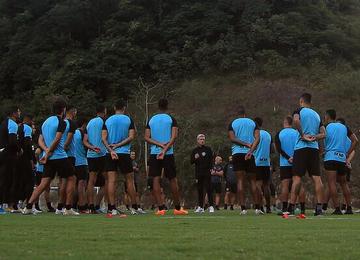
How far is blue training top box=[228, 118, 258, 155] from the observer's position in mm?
14695

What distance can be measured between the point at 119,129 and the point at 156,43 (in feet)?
167

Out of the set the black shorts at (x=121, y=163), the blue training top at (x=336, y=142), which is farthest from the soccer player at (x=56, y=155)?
the blue training top at (x=336, y=142)

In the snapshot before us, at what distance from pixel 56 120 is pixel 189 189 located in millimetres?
22393

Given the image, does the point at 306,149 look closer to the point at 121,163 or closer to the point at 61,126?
the point at 121,163

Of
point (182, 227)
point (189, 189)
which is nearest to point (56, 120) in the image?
point (182, 227)

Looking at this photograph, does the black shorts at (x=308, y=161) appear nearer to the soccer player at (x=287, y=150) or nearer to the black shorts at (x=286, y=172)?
the soccer player at (x=287, y=150)

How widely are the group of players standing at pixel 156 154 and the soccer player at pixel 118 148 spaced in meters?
0.02

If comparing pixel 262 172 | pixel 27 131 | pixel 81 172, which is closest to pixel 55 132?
pixel 81 172

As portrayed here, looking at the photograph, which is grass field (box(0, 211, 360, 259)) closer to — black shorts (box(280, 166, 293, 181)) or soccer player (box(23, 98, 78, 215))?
soccer player (box(23, 98, 78, 215))

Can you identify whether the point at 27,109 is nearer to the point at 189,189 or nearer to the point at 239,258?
the point at 189,189

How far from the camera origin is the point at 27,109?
5847 cm

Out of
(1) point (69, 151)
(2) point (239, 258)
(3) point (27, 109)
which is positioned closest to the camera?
(2) point (239, 258)

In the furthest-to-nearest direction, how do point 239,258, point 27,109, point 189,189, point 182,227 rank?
point 27,109, point 189,189, point 182,227, point 239,258

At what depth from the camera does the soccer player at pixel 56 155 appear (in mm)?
13094
